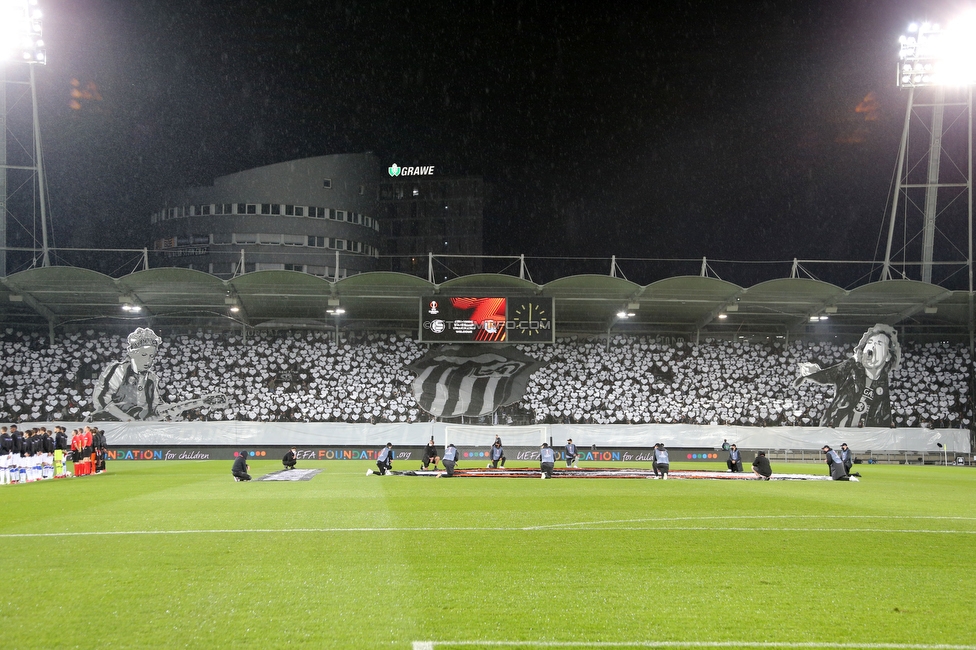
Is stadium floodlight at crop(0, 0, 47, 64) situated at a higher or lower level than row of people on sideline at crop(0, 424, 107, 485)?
higher

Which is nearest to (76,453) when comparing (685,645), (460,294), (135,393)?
(135,393)

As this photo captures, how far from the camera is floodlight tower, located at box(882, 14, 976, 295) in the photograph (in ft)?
119

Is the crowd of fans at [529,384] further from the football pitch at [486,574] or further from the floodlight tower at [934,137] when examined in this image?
the football pitch at [486,574]

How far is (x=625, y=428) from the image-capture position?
130ft

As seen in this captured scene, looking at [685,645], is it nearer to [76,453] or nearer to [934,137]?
[76,453]

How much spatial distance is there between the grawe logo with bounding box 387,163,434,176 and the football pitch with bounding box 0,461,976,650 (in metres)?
69.8

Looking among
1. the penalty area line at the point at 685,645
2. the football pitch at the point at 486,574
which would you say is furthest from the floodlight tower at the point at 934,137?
the penalty area line at the point at 685,645

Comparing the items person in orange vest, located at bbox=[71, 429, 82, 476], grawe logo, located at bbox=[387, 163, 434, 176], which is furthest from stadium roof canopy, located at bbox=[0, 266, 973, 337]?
grawe logo, located at bbox=[387, 163, 434, 176]

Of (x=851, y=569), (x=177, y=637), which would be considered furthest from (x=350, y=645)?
(x=851, y=569)

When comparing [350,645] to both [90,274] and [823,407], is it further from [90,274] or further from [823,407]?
[823,407]

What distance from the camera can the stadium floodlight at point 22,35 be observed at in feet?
110

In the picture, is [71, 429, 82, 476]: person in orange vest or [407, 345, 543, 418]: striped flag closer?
[71, 429, 82, 476]: person in orange vest

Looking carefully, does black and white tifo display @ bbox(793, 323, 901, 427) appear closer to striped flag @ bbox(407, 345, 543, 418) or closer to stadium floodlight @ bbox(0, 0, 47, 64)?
striped flag @ bbox(407, 345, 543, 418)

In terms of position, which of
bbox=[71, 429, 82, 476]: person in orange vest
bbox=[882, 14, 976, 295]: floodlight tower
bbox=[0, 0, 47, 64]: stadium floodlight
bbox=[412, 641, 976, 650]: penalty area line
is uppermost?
bbox=[0, 0, 47, 64]: stadium floodlight
